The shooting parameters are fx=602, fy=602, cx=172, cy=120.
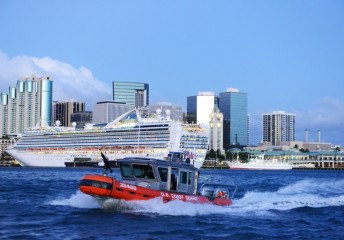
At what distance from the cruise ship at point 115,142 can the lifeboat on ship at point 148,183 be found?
107 m

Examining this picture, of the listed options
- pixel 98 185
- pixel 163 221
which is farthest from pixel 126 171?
pixel 163 221

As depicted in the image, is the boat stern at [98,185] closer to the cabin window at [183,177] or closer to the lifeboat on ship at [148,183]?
the lifeboat on ship at [148,183]

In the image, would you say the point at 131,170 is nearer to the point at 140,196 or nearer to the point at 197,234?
the point at 140,196

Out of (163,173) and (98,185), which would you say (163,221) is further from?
(163,173)

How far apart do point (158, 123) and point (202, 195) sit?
119 metres

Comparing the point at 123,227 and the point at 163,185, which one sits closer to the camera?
the point at 123,227

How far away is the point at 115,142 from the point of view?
154250 mm

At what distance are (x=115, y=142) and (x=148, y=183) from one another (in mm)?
125456

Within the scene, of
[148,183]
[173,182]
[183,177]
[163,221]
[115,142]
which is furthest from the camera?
[115,142]

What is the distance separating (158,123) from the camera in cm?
15050

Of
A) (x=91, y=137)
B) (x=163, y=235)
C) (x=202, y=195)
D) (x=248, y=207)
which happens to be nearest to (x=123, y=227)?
(x=163, y=235)

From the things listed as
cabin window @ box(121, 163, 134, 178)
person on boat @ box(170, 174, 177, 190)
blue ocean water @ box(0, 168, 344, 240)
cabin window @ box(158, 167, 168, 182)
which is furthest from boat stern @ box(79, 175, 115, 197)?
person on boat @ box(170, 174, 177, 190)

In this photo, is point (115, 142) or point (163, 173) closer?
point (163, 173)

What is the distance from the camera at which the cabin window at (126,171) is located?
3004cm
